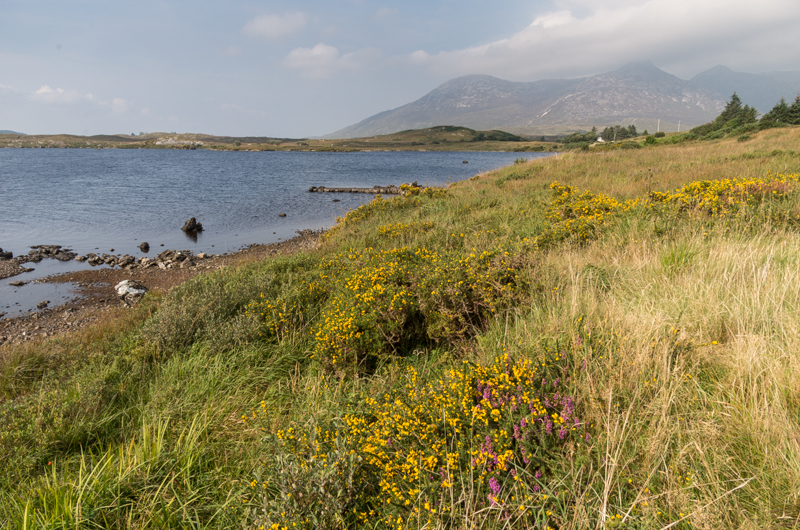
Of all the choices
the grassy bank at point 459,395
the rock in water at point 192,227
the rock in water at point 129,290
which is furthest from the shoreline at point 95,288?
the rock in water at point 192,227

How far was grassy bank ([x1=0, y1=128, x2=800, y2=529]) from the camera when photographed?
215 cm

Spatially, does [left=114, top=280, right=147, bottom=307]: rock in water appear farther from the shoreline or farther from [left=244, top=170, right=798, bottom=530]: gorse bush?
[left=244, top=170, right=798, bottom=530]: gorse bush

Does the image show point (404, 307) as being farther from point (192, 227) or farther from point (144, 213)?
point (144, 213)

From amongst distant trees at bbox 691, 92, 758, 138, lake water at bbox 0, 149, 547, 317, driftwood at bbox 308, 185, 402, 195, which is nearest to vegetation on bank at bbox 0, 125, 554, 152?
distant trees at bbox 691, 92, 758, 138

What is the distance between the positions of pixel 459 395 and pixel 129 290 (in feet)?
41.2

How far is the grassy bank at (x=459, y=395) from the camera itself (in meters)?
2.15

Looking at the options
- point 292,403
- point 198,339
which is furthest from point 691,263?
point 198,339

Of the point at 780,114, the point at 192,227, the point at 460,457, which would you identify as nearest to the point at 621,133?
the point at 780,114

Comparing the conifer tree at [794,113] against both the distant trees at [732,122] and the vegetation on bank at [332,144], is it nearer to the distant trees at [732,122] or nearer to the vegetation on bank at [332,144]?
the distant trees at [732,122]

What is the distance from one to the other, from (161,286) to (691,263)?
44.8ft

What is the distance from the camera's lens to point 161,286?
12.3 meters

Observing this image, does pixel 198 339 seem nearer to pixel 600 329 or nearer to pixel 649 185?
pixel 600 329

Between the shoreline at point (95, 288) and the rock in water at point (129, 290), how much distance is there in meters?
0.17

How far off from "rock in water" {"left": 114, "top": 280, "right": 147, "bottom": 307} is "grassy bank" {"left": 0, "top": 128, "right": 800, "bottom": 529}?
16.1 ft
